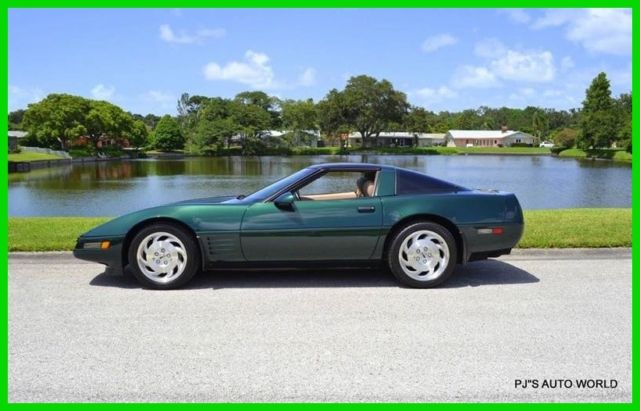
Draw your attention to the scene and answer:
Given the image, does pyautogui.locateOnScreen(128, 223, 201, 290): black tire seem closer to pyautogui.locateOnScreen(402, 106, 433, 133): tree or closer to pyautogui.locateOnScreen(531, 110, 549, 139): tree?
pyautogui.locateOnScreen(402, 106, 433, 133): tree

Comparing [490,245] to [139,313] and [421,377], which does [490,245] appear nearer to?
[421,377]

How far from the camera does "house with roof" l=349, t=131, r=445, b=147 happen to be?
123000 mm

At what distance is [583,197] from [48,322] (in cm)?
2384

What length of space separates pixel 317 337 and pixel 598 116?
276 ft

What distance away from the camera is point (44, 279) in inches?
231

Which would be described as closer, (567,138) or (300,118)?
(567,138)

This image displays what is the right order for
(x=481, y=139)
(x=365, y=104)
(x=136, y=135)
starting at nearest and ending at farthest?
(x=136, y=135)
(x=365, y=104)
(x=481, y=139)

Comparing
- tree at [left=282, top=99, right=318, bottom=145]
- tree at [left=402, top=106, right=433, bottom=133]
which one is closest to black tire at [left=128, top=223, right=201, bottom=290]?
tree at [left=282, top=99, right=318, bottom=145]

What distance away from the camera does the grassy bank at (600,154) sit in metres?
70.1

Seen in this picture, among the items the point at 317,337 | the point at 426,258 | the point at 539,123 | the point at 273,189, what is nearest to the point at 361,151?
the point at 539,123

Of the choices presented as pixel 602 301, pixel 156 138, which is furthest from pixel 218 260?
pixel 156 138

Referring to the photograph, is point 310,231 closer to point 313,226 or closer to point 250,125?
point 313,226

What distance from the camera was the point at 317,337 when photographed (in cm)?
404

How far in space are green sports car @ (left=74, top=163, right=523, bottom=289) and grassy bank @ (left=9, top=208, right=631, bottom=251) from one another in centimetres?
212
